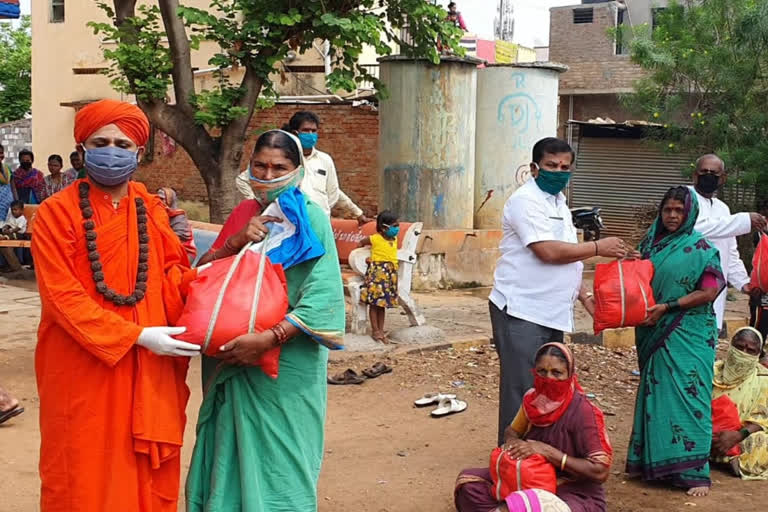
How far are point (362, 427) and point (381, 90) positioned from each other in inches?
224

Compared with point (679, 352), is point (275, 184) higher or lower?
higher

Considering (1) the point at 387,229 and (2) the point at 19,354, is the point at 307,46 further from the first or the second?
(2) the point at 19,354

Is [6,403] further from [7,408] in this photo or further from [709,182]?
[709,182]

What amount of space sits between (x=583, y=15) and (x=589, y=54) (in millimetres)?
1380

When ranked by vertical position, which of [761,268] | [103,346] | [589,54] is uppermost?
[589,54]

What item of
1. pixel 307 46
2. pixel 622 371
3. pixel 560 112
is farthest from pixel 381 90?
pixel 560 112

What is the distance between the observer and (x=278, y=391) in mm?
3377

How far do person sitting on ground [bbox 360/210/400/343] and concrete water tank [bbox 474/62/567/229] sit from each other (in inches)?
225

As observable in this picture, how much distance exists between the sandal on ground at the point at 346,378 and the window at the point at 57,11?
1949 centimetres

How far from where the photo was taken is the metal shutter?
1858cm

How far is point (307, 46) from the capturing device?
9820mm

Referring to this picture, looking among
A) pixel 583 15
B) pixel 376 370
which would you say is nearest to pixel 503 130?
pixel 376 370

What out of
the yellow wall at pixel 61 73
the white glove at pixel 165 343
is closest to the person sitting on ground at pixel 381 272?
the white glove at pixel 165 343

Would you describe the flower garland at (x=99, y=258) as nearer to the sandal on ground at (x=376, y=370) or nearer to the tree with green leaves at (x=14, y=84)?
the sandal on ground at (x=376, y=370)
